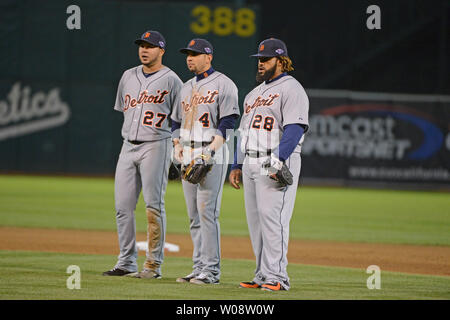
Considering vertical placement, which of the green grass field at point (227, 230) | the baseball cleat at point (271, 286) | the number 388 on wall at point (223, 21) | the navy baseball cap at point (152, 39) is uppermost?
the number 388 on wall at point (223, 21)

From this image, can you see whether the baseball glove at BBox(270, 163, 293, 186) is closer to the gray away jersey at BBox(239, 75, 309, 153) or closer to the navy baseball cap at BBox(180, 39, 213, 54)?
the gray away jersey at BBox(239, 75, 309, 153)

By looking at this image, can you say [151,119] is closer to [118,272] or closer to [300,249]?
[118,272]

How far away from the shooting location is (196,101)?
20.9ft

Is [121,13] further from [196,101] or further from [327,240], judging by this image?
[196,101]

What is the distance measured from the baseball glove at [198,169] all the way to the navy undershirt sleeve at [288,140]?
677mm

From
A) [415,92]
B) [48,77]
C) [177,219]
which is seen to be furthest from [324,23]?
[177,219]

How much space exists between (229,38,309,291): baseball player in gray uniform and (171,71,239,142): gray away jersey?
25cm

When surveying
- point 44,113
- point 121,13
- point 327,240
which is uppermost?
point 121,13

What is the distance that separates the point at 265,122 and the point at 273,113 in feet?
0.30

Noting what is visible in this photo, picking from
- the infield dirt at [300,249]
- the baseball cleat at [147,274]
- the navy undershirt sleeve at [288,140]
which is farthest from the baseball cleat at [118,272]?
the infield dirt at [300,249]

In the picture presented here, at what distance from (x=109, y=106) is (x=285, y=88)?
1637 centimetres

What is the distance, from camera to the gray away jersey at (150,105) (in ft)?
21.5

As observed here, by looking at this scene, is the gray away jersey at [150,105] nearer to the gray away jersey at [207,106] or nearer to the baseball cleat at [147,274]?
the gray away jersey at [207,106]

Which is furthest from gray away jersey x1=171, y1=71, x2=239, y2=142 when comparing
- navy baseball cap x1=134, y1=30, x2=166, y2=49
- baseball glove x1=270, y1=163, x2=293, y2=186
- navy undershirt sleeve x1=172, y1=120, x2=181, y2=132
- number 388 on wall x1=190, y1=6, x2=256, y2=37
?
number 388 on wall x1=190, y1=6, x2=256, y2=37
